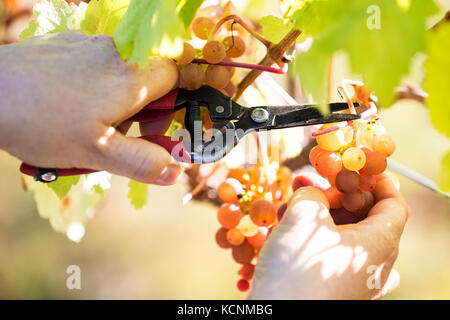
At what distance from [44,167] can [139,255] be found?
46.5 inches

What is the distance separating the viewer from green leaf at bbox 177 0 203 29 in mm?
515

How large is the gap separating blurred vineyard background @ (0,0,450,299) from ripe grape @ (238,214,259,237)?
82 cm

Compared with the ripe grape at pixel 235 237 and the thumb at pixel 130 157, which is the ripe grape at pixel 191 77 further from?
the ripe grape at pixel 235 237

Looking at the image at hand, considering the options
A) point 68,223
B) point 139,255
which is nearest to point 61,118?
point 68,223

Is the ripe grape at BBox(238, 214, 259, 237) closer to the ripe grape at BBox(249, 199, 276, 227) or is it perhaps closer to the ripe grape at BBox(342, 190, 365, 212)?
the ripe grape at BBox(249, 199, 276, 227)

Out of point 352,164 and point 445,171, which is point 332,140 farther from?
point 445,171

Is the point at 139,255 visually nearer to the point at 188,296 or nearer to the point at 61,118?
the point at 188,296

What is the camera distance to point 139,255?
5.40 feet

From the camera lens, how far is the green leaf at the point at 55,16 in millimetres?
662

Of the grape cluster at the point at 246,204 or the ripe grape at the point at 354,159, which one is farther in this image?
the grape cluster at the point at 246,204

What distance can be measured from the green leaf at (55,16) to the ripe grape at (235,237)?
1.28ft

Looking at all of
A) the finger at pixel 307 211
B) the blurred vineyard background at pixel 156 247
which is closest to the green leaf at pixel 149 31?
the finger at pixel 307 211

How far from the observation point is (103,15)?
2.08 feet

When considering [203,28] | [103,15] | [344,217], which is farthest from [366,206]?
[103,15]
